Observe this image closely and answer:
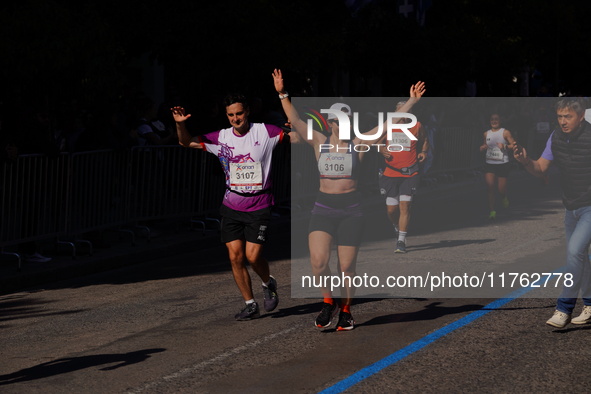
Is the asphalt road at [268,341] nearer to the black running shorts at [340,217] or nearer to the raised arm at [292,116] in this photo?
the black running shorts at [340,217]

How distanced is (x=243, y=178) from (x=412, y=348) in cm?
215

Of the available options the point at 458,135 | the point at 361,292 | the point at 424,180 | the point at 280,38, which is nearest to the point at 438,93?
the point at 458,135

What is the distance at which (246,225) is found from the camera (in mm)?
9648

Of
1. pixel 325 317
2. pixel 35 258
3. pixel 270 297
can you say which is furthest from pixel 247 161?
pixel 35 258

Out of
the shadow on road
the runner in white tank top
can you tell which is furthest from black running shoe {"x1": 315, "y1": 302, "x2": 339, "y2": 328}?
the runner in white tank top

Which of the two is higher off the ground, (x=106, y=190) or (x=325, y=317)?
(x=106, y=190)

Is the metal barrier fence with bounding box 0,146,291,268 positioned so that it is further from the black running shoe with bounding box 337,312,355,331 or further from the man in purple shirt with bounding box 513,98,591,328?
the man in purple shirt with bounding box 513,98,591,328

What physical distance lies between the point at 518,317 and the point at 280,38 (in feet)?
42.5

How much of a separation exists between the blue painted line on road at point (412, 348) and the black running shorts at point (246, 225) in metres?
1.69

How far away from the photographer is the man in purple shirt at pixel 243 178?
9539mm

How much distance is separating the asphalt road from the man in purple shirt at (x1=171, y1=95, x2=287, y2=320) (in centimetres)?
59

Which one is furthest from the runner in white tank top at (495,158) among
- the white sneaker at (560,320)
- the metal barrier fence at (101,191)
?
the white sneaker at (560,320)

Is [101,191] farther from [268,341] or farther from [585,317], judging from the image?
[585,317]

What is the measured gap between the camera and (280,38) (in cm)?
2175
